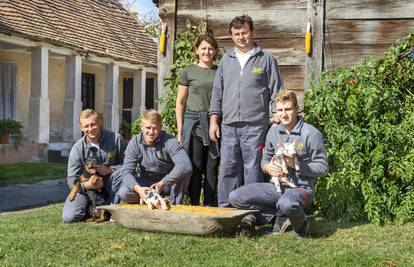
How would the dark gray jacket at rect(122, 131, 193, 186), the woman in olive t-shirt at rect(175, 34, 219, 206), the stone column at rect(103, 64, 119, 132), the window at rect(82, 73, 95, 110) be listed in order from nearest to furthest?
the dark gray jacket at rect(122, 131, 193, 186) < the woman in olive t-shirt at rect(175, 34, 219, 206) < the stone column at rect(103, 64, 119, 132) < the window at rect(82, 73, 95, 110)

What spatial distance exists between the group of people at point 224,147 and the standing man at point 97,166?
1 cm

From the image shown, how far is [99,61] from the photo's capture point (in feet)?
67.0

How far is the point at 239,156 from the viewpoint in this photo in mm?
6523

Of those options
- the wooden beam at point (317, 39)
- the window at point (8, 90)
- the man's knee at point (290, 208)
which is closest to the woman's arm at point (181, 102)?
the man's knee at point (290, 208)

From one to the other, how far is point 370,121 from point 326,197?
37.1 inches

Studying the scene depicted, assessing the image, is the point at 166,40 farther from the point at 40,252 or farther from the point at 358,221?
the point at 40,252

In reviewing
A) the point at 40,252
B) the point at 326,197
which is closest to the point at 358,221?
the point at 326,197

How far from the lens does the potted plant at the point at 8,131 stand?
15652mm

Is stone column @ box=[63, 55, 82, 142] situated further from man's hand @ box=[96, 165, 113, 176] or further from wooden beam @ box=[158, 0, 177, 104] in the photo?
man's hand @ box=[96, 165, 113, 176]

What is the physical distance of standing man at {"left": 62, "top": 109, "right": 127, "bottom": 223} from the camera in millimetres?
6895

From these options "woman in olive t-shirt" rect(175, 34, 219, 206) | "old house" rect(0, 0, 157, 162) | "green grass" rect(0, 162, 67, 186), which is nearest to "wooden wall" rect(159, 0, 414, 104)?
"woman in olive t-shirt" rect(175, 34, 219, 206)

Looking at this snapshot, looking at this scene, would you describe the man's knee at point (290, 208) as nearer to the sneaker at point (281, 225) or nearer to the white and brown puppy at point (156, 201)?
the sneaker at point (281, 225)

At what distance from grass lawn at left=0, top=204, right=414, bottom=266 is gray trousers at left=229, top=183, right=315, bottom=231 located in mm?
253

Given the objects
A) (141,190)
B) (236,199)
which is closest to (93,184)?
(141,190)
